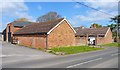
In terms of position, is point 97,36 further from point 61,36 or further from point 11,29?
point 11,29

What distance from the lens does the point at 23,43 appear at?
4338cm

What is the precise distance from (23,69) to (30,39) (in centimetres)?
2715

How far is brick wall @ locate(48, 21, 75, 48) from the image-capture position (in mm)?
35781

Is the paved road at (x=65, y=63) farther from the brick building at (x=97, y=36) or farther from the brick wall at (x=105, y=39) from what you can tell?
the brick wall at (x=105, y=39)

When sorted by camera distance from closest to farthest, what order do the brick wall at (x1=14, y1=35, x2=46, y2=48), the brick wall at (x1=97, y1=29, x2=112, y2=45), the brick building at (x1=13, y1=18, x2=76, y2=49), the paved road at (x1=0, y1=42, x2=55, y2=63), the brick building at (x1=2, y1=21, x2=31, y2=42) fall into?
1. the paved road at (x1=0, y1=42, x2=55, y2=63)
2. the brick building at (x1=13, y1=18, x2=76, y2=49)
3. the brick wall at (x1=14, y1=35, x2=46, y2=48)
4. the brick building at (x1=2, y1=21, x2=31, y2=42)
5. the brick wall at (x1=97, y1=29, x2=112, y2=45)

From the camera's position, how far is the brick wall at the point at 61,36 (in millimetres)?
35781

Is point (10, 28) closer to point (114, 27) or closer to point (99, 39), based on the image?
point (99, 39)

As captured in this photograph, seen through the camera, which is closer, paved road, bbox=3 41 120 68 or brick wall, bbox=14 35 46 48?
paved road, bbox=3 41 120 68

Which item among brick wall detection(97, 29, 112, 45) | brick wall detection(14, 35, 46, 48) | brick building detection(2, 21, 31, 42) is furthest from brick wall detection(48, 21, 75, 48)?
brick building detection(2, 21, 31, 42)

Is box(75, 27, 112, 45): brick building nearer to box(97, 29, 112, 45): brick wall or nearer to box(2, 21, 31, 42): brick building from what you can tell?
box(97, 29, 112, 45): brick wall

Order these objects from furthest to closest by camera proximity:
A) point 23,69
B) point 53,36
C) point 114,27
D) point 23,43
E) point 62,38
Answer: point 114,27 → point 23,43 → point 62,38 → point 53,36 → point 23,69

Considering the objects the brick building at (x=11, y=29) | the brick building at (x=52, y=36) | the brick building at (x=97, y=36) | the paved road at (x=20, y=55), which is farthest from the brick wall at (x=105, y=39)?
the paved road at (x=20, y=55)

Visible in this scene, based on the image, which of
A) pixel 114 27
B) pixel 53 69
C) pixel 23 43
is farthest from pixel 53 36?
pixel 114 27

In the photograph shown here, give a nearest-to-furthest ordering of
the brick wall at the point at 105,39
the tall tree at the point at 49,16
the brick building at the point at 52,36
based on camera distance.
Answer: the brick building at the point at 52,36 → the brick wall at the point at 105,39 → the tall tree at the point at 49,16
